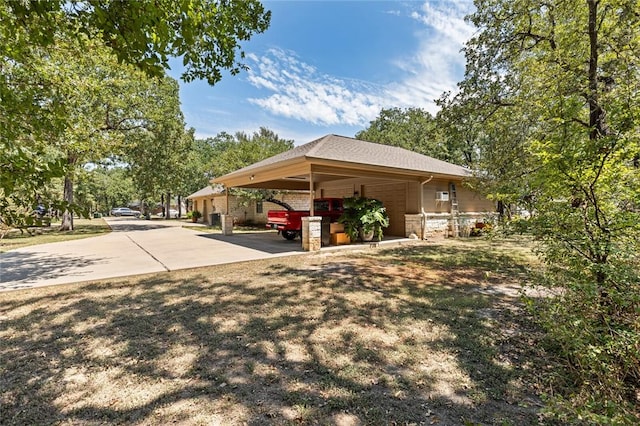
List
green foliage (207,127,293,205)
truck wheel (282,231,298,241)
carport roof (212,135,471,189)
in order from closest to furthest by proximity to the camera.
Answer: carport roof (212,135,471,189) → truck wheel (282,231,298,241) → green foliage (207,127,293,205)

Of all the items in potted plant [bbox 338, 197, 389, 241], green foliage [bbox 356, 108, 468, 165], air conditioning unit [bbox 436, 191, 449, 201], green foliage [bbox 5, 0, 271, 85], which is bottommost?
potted plant [bbox 338, 197, 389, 241]

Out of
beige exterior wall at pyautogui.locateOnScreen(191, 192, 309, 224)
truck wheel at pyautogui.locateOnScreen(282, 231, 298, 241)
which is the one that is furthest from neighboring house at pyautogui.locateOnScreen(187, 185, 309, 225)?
truck wheel at pyautogui.locateOnScreen(282, 231, 298, 241)

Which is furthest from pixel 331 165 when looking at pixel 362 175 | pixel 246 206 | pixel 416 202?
pixel 246 206

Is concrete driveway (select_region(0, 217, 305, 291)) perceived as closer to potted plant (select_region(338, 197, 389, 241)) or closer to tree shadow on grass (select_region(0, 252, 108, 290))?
tree shadow on grass (select_region(0, 252, 108, 290))

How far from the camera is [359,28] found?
10812 millimetres

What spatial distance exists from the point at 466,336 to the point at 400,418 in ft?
5.89

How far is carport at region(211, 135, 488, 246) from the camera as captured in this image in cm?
981

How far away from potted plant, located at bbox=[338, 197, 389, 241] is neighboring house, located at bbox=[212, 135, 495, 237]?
106cm

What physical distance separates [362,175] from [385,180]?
2863 millimetres

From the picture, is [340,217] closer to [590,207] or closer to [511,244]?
[511,244]

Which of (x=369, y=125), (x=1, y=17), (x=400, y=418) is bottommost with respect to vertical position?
(x=400, y=418)

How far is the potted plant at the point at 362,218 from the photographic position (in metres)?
11.1

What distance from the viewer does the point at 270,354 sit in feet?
10.5

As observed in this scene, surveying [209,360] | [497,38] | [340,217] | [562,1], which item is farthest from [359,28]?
[209,360]
